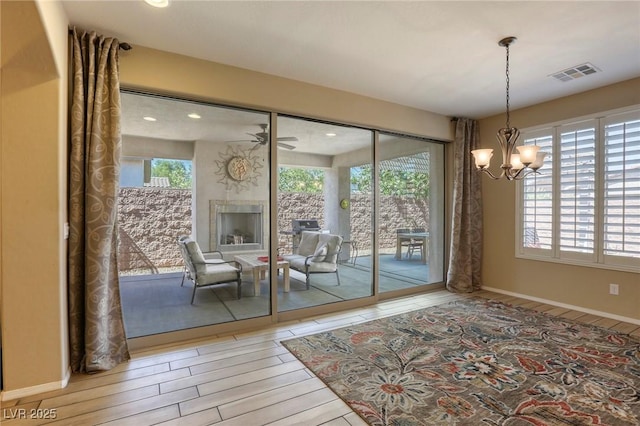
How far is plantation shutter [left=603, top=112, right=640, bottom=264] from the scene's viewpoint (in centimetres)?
351

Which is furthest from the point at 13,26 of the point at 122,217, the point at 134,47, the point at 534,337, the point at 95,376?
the point at 534,337

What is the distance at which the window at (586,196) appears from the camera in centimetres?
356

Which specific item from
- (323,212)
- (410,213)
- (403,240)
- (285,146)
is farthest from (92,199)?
(410,213)

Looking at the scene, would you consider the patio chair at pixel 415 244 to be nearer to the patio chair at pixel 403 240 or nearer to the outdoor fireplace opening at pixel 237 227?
the patio chair at pixel 403 240

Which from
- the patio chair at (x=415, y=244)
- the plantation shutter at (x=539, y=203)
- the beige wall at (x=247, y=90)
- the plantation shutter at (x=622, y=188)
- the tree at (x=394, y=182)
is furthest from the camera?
the patio chair at (x=415, y=244)

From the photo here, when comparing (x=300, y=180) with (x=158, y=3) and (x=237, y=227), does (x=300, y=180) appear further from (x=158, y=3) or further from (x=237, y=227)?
(x=158, y=3)

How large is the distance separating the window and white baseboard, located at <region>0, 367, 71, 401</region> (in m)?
5.32

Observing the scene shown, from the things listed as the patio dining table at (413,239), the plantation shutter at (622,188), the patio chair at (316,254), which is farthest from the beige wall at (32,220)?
the plantation shutter at (622,188)

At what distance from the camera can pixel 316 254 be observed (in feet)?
13.4

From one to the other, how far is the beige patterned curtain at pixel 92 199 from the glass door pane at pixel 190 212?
0.33 metres

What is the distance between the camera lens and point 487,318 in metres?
3.71

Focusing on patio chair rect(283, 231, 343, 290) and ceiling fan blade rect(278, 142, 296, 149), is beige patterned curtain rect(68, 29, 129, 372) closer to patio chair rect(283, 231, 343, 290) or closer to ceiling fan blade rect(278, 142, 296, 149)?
ceiling fan blade rect(278, 142, 296, 149)

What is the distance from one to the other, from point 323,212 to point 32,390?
119 inches

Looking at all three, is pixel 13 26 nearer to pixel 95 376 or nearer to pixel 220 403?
pixel 95 376
